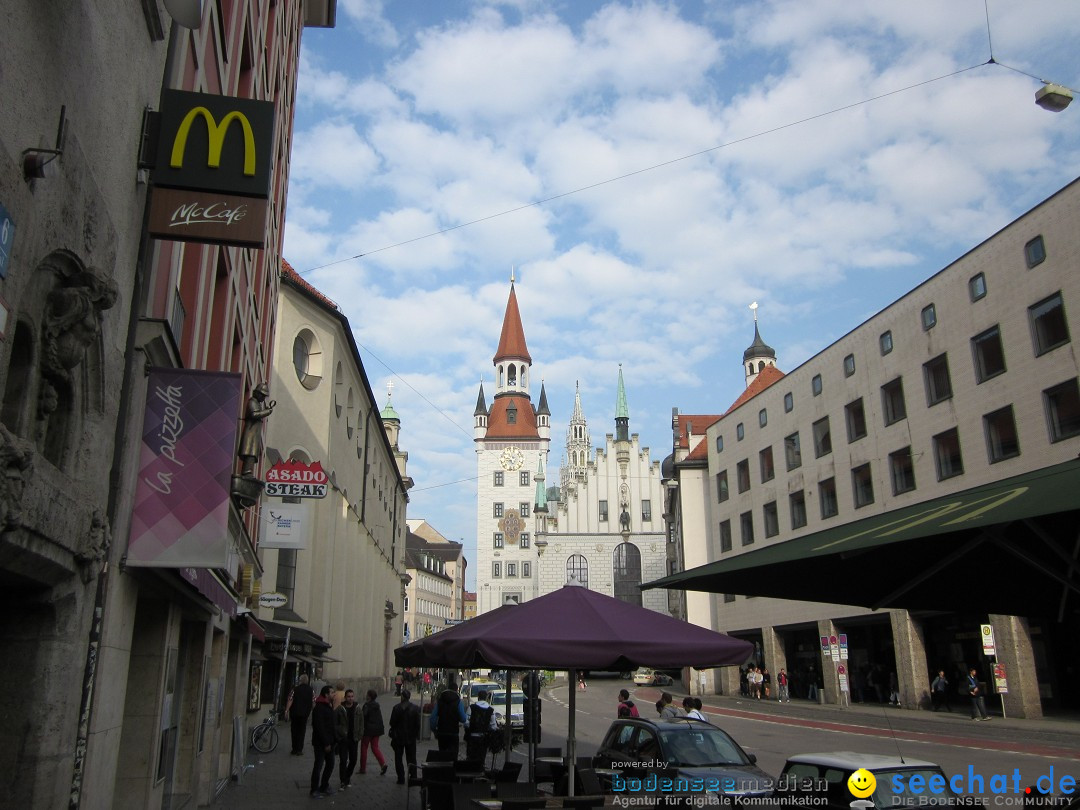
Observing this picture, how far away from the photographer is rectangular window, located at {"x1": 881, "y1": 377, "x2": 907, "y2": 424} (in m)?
33.5

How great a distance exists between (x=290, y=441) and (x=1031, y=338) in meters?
23.0

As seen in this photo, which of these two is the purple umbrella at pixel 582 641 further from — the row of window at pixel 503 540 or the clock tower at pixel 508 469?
the row of window at pixel 503 540

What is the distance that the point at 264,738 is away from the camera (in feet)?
69.5

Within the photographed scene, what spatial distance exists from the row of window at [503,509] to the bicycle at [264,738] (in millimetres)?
84411

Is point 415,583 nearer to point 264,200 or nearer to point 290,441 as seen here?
point 290,441

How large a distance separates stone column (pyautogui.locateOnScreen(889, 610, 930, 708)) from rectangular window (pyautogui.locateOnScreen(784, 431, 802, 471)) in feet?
30.9

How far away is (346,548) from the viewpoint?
37.7 meters

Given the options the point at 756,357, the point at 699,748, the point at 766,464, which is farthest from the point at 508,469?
the point at 699,748

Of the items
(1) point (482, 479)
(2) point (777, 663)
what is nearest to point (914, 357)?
(2) point (777, 663)

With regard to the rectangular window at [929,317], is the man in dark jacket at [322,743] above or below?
below

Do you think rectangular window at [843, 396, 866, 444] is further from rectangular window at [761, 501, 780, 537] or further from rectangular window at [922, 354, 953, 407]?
rectangular window at [761, 501, 780, 537]

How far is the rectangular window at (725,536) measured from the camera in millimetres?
49094

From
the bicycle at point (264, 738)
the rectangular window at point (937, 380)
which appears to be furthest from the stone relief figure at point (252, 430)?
the rectangular window at point (937, 380)

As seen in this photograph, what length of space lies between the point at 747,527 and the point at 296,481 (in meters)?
31.8
